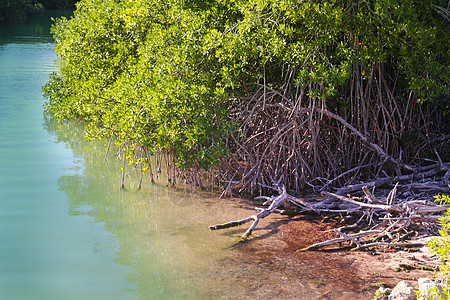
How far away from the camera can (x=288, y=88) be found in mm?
7473

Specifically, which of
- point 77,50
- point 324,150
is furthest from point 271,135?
point 77,50

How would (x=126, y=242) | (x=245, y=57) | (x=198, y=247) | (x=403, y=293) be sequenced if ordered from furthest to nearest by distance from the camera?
1. (x=245, y=57)
2. (x=126, y=242)
3. (x=198, y=247)
4. (x=403, y=293)

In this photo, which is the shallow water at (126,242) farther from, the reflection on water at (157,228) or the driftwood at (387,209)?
the driftwood at (387,209)

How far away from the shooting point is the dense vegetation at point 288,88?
661cm

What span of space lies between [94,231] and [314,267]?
2761 mm

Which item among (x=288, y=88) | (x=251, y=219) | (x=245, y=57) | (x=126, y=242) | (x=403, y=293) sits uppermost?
(x=245, y=57)

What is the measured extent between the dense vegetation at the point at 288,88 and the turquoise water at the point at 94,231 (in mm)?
738

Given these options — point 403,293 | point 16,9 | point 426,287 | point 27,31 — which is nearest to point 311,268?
point 403,293

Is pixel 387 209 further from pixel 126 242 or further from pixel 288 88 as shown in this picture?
pixel 126 242

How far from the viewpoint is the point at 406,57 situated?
656 centimetres

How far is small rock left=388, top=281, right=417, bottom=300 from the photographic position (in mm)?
4316

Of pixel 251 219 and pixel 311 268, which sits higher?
pixel 251 219

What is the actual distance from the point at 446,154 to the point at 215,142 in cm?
332

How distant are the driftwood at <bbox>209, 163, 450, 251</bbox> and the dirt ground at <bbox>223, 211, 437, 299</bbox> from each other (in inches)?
5.5
